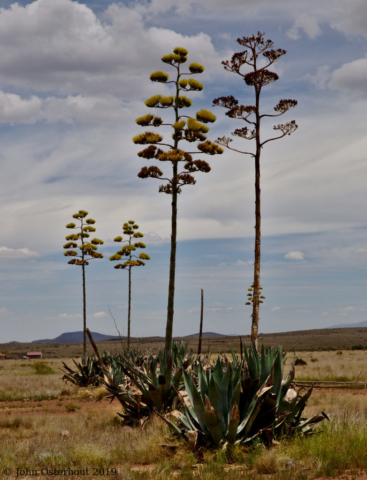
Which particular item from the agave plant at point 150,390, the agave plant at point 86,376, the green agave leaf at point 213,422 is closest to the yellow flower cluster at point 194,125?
the agave plant at point 150,390

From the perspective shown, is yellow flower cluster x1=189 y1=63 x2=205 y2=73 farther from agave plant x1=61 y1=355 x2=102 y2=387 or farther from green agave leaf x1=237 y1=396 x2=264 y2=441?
agave plant x1=61 y1=355 x2=102 y2=387

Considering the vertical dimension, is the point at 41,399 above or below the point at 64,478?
below

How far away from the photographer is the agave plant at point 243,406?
22.9 feet

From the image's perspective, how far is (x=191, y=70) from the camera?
49.4 ft

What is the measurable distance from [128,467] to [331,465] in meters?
2.77

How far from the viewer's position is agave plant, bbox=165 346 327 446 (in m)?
6.97

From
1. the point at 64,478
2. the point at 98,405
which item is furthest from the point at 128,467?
the point at 98,405

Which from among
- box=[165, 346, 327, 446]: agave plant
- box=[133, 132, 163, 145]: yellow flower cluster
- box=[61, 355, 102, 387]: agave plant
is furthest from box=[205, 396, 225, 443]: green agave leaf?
box=[61, 355, 102, 387]: agave plant

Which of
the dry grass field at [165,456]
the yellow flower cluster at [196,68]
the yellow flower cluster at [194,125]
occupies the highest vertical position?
the yellow flower cluster at [196,68]

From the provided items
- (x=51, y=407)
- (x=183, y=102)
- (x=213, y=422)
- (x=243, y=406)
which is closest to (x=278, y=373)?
(x=243, y=406)

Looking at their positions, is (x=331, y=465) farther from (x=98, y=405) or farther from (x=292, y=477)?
Answer: (x=98, y=405)

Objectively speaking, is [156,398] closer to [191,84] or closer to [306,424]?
[306,424]

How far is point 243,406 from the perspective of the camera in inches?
293

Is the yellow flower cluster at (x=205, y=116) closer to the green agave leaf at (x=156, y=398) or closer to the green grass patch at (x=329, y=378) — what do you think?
the green agave leaf at (x=156, y=398)
